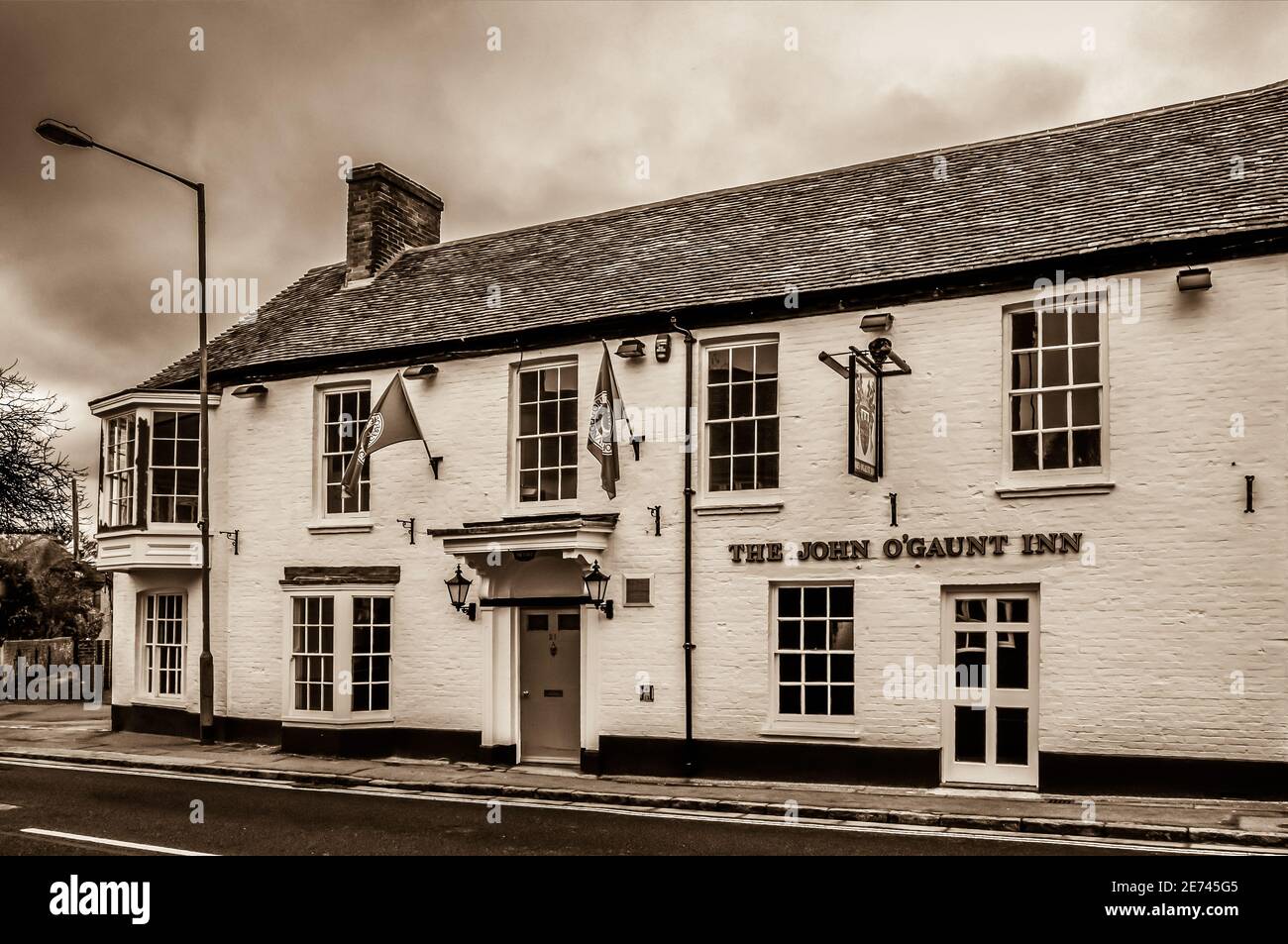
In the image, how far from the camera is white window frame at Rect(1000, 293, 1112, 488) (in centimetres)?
1342

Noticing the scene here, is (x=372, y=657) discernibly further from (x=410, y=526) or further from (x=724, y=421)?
(x=724, y=421)

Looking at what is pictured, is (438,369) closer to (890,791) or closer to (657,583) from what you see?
(657,583)

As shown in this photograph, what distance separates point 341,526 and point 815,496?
7.58 meters

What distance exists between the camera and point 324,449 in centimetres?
1878

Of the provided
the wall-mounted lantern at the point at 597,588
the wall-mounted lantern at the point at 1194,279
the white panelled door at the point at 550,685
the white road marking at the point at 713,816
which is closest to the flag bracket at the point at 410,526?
the white panelled door at the point at 550,685

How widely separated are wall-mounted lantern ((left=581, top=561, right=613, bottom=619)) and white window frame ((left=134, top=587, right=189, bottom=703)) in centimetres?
816

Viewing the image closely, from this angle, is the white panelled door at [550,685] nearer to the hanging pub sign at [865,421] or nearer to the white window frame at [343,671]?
the white window frame at [343,671]

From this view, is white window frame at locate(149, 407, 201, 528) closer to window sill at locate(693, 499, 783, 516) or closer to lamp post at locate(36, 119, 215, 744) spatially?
lamp post at locate(36, 119, 215, 744)

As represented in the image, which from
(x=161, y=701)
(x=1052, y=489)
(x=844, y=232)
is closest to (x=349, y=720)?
(x=161, y=701)

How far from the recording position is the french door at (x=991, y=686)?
13641 mm

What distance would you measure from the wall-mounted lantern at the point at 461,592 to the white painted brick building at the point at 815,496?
7.3 inches

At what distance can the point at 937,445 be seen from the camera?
1422cm
